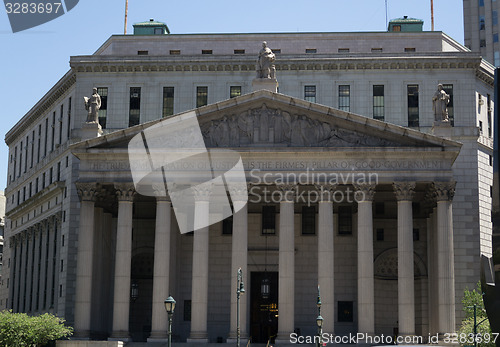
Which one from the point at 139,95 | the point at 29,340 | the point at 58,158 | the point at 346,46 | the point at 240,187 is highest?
the point at 346,46

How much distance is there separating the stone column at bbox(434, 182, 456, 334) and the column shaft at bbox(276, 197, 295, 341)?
1116cm

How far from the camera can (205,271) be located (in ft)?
219

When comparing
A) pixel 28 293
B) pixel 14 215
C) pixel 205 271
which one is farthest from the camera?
pixel 14 215

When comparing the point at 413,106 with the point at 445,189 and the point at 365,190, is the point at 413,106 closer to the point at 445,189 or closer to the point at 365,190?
the point at 445,189

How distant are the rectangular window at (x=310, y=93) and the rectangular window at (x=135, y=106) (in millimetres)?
16263

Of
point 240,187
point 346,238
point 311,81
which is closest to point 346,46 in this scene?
point 311,81

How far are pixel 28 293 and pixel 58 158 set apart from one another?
17962 mm

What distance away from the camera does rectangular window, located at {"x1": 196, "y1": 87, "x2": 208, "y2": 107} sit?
83562mm

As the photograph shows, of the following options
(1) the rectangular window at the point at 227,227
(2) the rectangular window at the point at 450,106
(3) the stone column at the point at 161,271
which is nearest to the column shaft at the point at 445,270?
(2) the rectangular window at the point at 450,106

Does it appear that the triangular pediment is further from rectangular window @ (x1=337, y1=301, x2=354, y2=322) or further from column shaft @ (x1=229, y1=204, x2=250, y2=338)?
rectangular window @ (x1=337, y1=301, x2=354, y2=322)

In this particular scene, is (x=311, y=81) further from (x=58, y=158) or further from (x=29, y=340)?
(x=29, y=340)

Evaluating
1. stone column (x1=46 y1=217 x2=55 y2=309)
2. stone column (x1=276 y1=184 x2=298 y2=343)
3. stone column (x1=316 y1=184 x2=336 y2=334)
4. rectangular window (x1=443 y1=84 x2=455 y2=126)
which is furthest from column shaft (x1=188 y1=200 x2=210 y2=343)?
rectangular window (x1=443 y1=84 x2=455 y2=126)

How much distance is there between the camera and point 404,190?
66438mm

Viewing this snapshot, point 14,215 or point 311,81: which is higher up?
point 311,81
